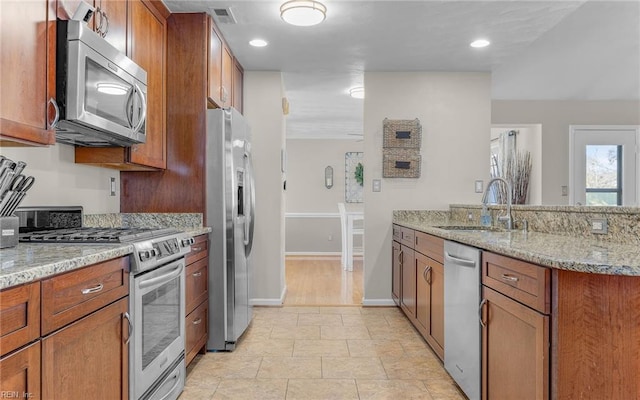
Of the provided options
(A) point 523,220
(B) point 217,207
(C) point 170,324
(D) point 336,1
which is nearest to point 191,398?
(C) point 170,324

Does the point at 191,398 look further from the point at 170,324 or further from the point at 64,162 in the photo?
the point at 64,162

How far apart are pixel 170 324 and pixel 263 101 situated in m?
2.59

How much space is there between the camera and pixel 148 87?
2588 millimetres

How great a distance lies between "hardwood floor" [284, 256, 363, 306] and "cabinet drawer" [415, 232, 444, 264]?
4.53 feet

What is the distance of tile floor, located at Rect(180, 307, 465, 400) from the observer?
2303 millimetres

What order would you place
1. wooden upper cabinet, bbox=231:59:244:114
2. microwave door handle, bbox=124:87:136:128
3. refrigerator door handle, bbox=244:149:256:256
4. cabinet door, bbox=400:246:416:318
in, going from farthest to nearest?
wooden upper cabinet, bbox=231:59:244:114 → cabinet door, bbox=400:246:416:318 → refrigerator door handle, bbox=244:149:256:256 → microwave door handle, bbox=124:87:136:128

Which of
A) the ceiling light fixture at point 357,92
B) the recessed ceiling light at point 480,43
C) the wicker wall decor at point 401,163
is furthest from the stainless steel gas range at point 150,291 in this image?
the ceiling light fixture at point 357,92

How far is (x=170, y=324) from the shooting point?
2094 millimetres

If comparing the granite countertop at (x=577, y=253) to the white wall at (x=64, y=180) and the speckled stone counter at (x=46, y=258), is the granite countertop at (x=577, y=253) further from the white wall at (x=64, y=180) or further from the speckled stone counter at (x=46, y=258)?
the white wall at (x=64, y=180)

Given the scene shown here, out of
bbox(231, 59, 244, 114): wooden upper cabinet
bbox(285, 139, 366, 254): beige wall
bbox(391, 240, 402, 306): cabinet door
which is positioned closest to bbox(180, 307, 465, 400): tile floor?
bbox(391, 240, 402, 306): cabinet door

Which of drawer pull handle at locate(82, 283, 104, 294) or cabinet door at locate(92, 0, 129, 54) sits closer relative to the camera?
drawer pull handle at locate(82, 283, 104, 294)

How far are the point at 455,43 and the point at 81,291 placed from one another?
3.20 m

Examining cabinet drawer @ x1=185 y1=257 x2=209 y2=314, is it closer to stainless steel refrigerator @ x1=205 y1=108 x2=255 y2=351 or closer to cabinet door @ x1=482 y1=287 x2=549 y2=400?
stainless steel refrigerator @ x1=205 y1=108 x2=255 y2=351

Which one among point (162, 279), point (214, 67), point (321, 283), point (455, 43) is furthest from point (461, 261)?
point (321, 283)
